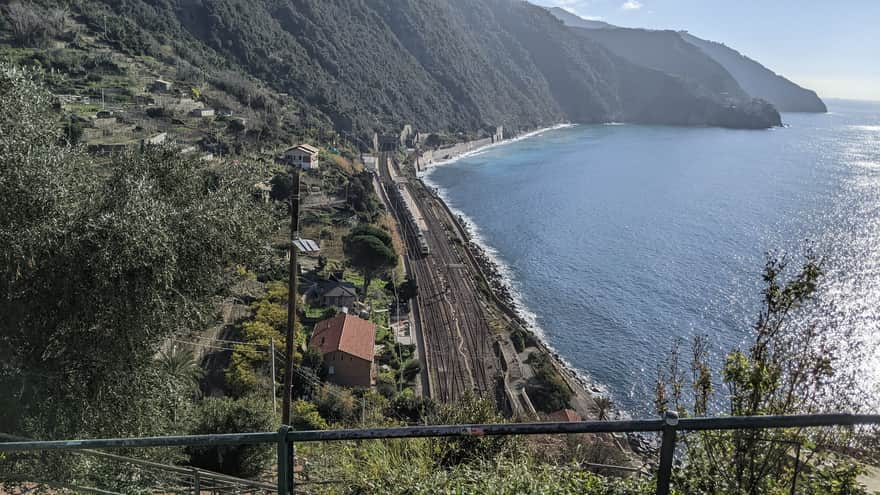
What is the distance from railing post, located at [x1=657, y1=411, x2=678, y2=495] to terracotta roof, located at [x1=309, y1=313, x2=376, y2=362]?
21412mm

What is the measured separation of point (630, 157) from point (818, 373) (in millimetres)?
97498

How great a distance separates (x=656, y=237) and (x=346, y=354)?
3690 centimetres

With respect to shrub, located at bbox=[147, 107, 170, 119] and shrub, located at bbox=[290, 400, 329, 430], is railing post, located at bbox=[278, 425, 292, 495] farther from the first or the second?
shrub, located at bbox=[147, 107, 170, 119]

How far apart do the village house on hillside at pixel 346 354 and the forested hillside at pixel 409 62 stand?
48338mm

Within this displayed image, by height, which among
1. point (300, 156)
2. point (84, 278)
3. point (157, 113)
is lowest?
point (84, 278)

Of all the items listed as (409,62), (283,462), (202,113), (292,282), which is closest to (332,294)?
(292,282)

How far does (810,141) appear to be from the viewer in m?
116

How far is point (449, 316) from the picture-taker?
3231cm

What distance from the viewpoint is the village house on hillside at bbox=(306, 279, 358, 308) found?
29.4 meters

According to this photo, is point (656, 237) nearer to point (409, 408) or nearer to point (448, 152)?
point (409, 408)

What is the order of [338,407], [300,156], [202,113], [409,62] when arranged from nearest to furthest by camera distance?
[338,407]
[300,156]
[202,113]
[409,62]

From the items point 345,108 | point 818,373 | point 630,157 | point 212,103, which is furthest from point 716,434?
point 630,157

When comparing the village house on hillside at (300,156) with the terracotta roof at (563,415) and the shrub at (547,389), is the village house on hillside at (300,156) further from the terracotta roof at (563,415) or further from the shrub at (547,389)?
the terracotta roof at (563,415)

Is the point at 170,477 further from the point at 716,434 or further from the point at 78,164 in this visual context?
the point at 716,434
